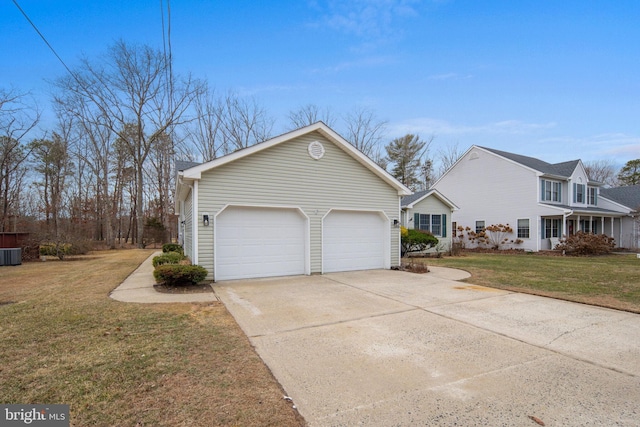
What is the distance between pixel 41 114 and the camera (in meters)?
21.6

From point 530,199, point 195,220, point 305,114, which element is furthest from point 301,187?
point 305,114

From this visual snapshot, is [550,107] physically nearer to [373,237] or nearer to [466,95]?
[466,95]

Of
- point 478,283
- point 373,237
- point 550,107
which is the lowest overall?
point 478,283

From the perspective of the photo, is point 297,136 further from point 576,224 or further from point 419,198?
point 576,224

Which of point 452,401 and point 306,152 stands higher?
point 306,152

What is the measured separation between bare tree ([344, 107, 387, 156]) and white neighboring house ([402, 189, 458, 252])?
11.0 m

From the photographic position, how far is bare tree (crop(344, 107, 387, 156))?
28.3 meters

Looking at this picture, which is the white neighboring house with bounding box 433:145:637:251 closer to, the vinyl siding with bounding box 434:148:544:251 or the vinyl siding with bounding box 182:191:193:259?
the vinyl siding with bounding box 434:148:544:251

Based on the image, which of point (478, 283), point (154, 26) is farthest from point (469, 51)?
point (154, 26)

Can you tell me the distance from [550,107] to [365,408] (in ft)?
60.1

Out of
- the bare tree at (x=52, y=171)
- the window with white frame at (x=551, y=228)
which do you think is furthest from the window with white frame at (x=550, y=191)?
the bare tree at (x=52, y=171)

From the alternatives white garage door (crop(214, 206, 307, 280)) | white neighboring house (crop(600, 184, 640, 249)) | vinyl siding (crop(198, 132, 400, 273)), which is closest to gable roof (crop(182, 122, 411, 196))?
vinyl siding (crop(198, 132, 400, 273))

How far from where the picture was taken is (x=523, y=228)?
20.8m

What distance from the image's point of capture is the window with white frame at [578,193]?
2186 cm
